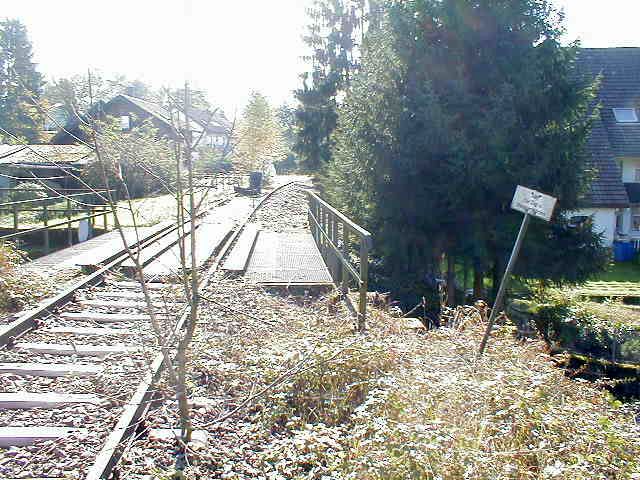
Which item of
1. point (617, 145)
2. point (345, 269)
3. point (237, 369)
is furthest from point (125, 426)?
point (617, 145)

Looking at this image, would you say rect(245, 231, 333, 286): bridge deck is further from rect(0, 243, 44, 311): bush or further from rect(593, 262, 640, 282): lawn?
rect(593, 262, 640, 282): lawn

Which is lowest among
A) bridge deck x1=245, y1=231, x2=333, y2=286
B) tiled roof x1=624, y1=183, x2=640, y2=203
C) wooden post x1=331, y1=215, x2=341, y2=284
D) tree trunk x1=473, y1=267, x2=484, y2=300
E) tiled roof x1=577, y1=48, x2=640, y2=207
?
tree trunk x1=473, y1=267, x2=484, y2=300

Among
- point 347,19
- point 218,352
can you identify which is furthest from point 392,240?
point 347,19

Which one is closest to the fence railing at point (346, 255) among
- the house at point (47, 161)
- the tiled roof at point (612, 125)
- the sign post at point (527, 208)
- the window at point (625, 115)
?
the sign post at point (527, 208)

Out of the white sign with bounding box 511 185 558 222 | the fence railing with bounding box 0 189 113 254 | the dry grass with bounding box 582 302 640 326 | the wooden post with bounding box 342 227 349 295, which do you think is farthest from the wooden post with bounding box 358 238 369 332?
the dry grass with bounding box 582 302 640 326

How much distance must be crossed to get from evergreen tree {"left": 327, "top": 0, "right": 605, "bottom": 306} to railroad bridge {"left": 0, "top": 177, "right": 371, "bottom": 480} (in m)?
2.17

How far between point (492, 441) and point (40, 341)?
4399mm

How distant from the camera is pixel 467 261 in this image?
14188 millimetres

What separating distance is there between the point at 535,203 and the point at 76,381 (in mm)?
4363

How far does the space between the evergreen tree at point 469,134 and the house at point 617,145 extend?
1054 cm

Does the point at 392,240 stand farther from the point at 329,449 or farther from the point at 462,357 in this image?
the point at 329,449

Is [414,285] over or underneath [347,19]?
underneath

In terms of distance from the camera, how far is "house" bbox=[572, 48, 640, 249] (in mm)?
24516

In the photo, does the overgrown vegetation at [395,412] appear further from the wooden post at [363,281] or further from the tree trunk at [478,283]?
the tree trunk at [478,283]
